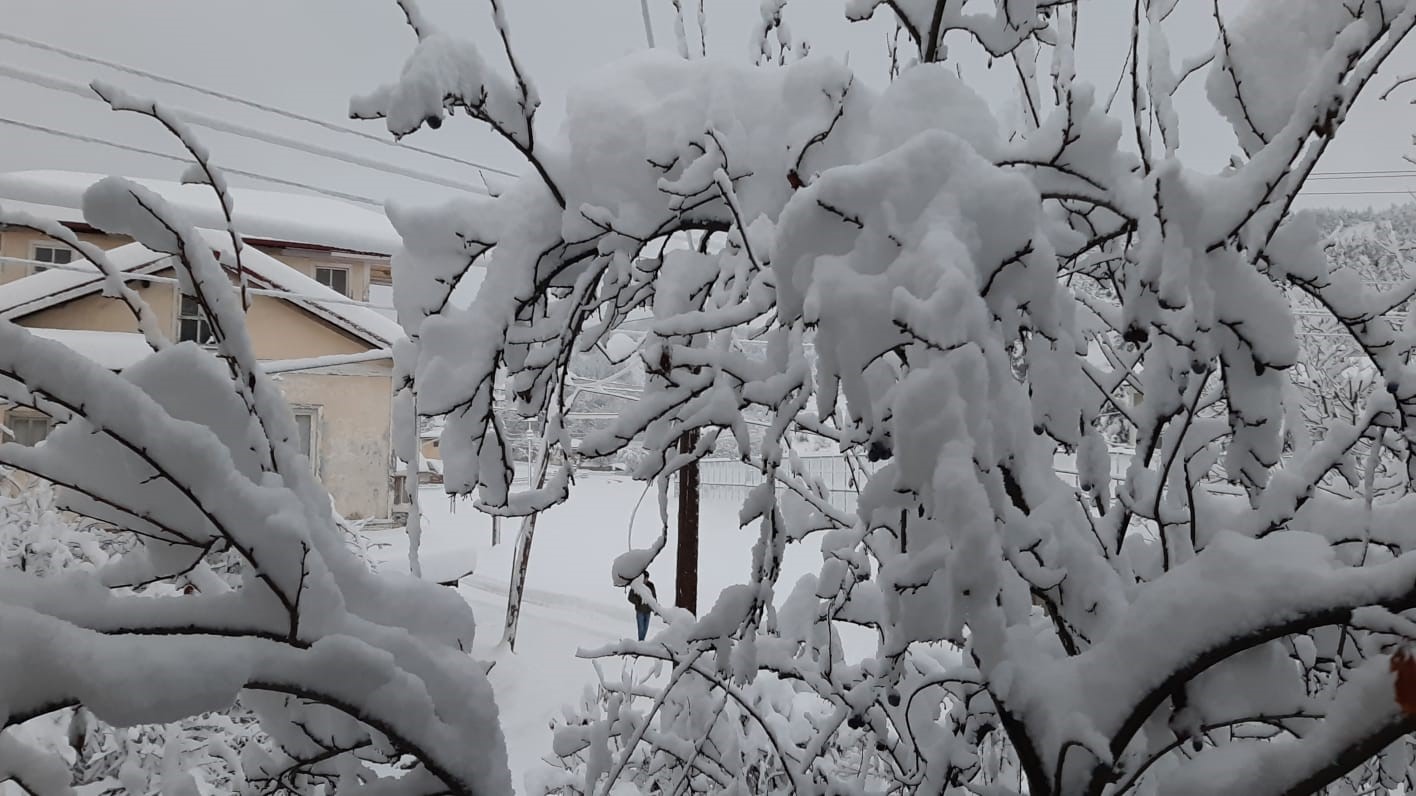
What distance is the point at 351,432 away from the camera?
927 centimetres

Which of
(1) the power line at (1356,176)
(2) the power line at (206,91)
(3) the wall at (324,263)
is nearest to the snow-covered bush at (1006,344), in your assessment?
(1) the power line at (1356,176)

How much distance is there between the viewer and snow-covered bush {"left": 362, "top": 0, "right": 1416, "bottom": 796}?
2.56 feet

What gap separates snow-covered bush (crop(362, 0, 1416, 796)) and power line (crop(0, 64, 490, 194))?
3.40ft

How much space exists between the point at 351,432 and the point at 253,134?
6.24 m

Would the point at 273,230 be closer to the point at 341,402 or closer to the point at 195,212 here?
the point at 195,212

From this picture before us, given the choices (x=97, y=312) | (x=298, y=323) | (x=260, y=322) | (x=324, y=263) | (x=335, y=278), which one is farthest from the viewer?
(x=335, y=278)

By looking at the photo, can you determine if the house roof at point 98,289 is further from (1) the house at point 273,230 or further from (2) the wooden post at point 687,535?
(2) the wooden post at point 687,535

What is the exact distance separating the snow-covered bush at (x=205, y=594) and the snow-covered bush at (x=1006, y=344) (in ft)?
1.05

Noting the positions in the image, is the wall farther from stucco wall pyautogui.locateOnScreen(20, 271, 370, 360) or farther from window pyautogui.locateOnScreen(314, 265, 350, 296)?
stucco wall pyautogui.locateOnScreen(20, 271, 370, 360)

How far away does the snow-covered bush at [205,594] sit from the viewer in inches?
24.6

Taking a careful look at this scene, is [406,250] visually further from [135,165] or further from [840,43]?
[135,165]

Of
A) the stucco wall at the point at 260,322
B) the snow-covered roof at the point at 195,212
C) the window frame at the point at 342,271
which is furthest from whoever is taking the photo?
the window frame at the point at 342,271

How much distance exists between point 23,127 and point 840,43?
4.06 meters

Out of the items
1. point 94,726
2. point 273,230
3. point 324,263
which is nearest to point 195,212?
point 273,230
